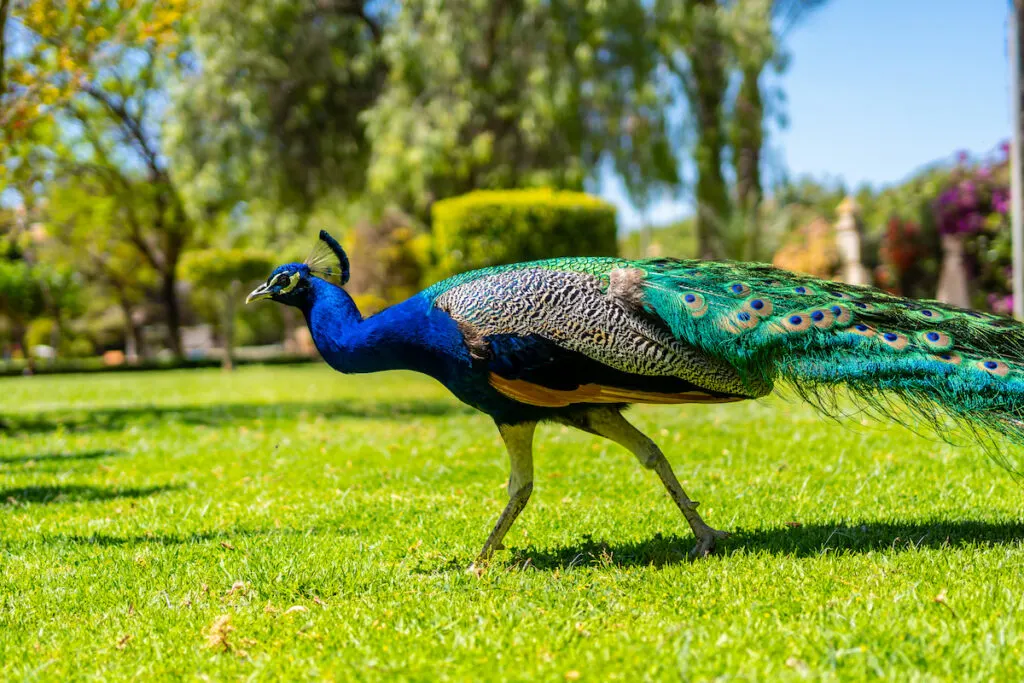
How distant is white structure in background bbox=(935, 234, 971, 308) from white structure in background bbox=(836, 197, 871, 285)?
469 centimetres

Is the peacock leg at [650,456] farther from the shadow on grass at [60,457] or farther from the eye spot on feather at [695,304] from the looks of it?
the shadow on grass at [60,457]

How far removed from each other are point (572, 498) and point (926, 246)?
51.0ft

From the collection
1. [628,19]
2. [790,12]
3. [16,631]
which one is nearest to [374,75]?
[628,19]

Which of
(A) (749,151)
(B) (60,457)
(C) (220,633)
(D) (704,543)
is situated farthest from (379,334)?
(A) (749,151)

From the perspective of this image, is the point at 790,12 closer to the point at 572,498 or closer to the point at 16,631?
the point at 572,498

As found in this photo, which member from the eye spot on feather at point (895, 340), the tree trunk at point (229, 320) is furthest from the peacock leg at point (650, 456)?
the tree trunk at point (229, 320)

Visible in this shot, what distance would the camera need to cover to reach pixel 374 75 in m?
21.4

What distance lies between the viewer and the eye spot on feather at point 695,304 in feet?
12.8

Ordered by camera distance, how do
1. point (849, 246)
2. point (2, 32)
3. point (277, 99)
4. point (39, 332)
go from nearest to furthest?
point (2, 32), point (277, 99), point (849, 246), point (39, 332)

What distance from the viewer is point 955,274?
16297 millimetres

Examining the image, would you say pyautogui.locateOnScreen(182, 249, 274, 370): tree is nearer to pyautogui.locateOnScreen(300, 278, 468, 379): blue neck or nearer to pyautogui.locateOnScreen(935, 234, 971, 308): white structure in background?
pyautogui.locateOnScreen(935, 234, 971, 308): white structure in background

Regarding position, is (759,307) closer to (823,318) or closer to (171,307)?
(823,318)

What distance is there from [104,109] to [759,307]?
95.2 feet

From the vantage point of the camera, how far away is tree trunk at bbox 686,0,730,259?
62.7ft
